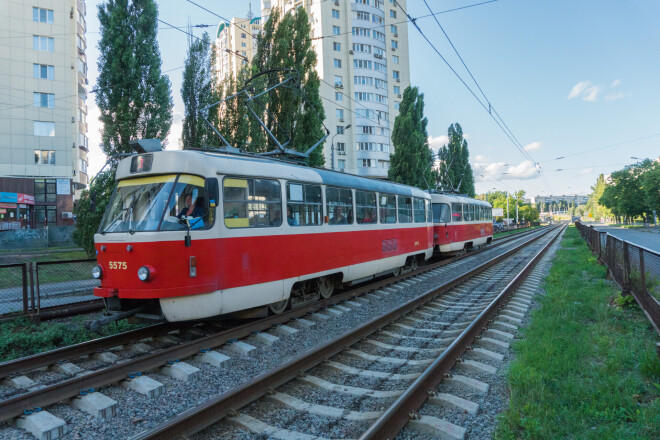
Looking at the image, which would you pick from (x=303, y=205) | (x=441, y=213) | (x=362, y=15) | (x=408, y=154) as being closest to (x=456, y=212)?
(x=441, y=213)

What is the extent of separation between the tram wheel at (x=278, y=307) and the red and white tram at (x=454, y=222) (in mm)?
11499

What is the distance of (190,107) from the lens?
17.8 m

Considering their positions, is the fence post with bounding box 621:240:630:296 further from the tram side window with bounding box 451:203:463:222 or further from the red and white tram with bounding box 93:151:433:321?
the tram side window with bounding box 451:203:463:222

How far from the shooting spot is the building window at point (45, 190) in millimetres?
35688

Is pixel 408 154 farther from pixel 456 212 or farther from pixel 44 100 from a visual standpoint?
pixel 44 100

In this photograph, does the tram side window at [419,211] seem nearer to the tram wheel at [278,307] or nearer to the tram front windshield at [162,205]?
the tram wheel at [278,307]

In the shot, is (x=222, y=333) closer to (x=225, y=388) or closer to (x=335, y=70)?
(x=225, y=388)

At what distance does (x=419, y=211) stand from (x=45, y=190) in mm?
34132

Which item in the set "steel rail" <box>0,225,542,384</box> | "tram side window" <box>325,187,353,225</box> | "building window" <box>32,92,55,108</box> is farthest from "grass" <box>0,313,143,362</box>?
"building window" <box>32,92,55,108</box>

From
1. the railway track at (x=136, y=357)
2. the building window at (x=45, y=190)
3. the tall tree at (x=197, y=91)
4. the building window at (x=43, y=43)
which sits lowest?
the railway track at (x=136, y=357)

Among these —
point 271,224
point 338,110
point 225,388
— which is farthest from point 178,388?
point 338,110

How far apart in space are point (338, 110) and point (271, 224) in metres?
51.2

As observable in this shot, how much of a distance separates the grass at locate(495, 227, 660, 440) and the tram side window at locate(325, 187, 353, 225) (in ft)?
14.4

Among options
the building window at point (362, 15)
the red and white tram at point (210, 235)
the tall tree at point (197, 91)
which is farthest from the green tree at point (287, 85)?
the building window at point (362, 15)
